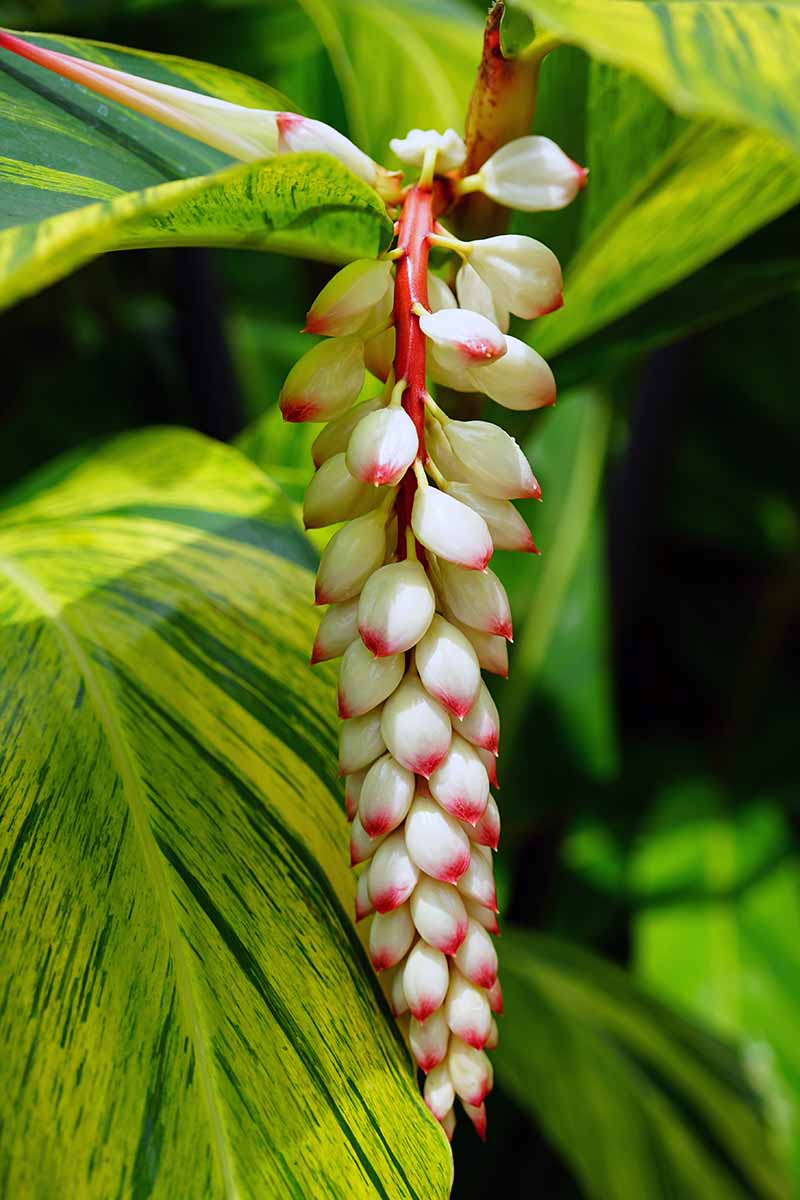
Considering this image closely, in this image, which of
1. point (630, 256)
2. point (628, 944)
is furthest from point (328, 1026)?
point (628, 944)

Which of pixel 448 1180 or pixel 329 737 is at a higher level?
pixel 329 737

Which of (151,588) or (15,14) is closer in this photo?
(151,588)

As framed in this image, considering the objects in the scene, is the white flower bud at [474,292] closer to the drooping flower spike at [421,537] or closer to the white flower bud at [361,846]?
the drooping flower spike at [421,537]

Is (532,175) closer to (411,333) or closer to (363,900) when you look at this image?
(411,333)

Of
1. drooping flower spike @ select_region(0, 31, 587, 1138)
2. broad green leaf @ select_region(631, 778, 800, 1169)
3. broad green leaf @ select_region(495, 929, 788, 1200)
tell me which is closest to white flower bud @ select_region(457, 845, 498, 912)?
drooping flower spike @ select_region(0, 31, 587, 1138)

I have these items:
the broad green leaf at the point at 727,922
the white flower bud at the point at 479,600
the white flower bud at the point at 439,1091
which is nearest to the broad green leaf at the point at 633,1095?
the broad green leaf at the point at 727,922

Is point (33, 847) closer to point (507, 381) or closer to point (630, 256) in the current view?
point (507, 381)

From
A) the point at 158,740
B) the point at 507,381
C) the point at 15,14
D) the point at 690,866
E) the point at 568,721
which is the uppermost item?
the point at 15,14
